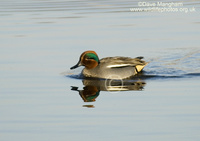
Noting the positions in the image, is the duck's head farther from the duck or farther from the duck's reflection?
the duck's reflection

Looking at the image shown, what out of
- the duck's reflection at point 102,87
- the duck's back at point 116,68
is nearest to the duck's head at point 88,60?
the duck's back at point 116,68

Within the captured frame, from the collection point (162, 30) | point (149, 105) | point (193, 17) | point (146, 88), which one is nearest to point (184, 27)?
point (162, 30)

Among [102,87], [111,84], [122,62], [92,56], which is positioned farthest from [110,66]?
[102,87]

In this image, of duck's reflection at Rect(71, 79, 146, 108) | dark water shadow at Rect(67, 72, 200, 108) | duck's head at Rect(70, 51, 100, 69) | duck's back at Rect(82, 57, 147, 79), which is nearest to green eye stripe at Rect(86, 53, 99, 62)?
duck's head at Rect(70, 51, 100, 69)

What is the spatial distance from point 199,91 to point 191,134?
287 centimetres

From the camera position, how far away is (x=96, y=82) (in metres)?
13.2

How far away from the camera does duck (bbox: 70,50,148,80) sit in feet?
44.9

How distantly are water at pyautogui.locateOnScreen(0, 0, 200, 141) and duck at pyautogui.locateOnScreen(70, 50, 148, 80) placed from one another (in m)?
0.34

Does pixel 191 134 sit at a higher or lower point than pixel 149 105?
lower

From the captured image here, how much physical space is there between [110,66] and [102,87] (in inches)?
54.9

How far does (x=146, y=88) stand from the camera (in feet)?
38.9

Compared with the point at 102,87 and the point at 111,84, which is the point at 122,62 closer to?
the point at 111,84

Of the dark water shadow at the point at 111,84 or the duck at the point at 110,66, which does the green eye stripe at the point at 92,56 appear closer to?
the duck at the point at 110,66

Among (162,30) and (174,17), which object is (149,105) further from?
(174,17)
